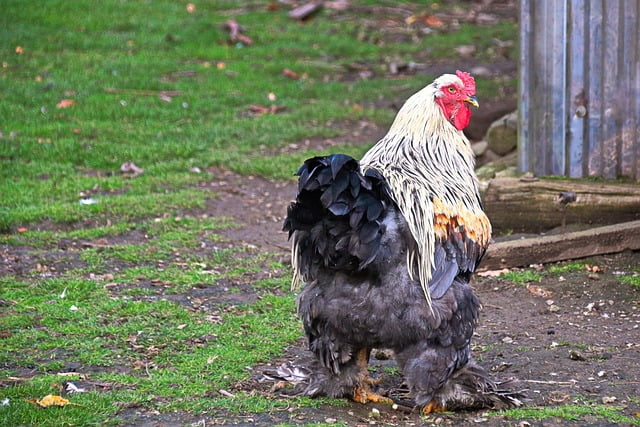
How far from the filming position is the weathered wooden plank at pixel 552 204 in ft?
28.1

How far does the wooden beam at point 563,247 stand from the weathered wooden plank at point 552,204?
0.32m

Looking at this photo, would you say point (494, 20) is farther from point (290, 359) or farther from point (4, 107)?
point (290, 359)

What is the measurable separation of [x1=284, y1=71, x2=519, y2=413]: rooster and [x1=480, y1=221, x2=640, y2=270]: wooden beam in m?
2.39

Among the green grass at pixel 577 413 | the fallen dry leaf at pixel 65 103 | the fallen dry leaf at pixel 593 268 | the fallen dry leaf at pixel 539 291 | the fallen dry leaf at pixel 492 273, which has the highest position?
the fallen dry leaf at pixel 65 103

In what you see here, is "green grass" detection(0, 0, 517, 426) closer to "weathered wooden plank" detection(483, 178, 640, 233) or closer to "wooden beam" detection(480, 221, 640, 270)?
"wooden beam" detection(480, 221, 640, 270)

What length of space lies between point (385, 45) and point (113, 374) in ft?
40.0

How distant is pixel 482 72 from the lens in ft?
50.3

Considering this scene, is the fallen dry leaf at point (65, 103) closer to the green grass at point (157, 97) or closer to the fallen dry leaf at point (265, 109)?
the green grass at point (157, 97)

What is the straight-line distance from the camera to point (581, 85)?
903 cm

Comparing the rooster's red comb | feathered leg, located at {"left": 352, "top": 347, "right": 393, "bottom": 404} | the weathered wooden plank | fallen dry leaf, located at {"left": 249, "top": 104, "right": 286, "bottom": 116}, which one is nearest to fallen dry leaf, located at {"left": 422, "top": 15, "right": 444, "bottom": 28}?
fallen dry leaf, located at {"left": 249, "top": 104, "right": 286, "bottom": 116}

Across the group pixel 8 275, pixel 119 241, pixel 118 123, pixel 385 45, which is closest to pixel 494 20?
pixel 385 45

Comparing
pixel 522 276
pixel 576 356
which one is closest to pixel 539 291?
pixel 522 276

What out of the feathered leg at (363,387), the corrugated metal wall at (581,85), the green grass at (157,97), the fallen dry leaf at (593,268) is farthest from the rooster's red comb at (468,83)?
the green grass at (157,97)

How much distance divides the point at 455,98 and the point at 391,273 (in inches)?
51.5
